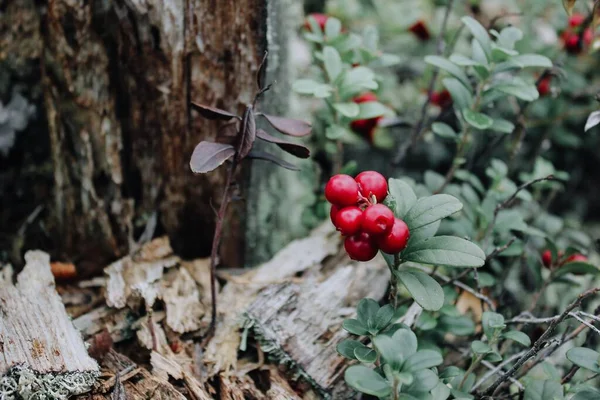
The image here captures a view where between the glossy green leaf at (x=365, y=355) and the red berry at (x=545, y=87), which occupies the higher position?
the red berry at (x=545, y=87)

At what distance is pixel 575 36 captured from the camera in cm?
306

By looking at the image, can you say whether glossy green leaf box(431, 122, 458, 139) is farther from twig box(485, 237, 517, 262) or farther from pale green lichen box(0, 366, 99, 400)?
pale green lichen box(0, 366, 99, 400)

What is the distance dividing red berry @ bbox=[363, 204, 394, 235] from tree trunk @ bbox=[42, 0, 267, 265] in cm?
99

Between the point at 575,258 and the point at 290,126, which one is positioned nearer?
the point at 290,126

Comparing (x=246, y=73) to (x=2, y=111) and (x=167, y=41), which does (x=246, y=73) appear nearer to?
(x=167, y=41)

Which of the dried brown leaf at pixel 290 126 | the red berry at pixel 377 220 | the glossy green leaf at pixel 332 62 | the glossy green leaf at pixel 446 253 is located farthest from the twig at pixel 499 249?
the glossy green leaf at pixel 332 62

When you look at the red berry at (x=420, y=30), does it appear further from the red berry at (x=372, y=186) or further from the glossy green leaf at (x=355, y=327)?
the glossy green leaf at (x=355, y=327)

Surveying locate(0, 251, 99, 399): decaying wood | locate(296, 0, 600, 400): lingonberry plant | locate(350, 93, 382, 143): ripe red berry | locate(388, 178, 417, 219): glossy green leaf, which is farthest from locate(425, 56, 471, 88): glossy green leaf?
locate(0, 251, 99, 399): decaying wood

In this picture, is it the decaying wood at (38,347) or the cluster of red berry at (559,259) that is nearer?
the decaying wood at (38,347)

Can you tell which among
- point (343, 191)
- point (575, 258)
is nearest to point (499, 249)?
point (575, 258)

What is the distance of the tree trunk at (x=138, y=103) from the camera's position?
207 centimetres

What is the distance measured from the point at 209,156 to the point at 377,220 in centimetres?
62

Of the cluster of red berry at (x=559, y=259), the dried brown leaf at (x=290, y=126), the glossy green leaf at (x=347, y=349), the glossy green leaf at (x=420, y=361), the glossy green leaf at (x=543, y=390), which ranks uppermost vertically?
Answer: the dried brown leaf at (x=290, y=126)

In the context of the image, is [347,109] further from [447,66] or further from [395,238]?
[395,238]
